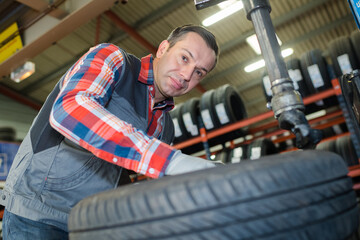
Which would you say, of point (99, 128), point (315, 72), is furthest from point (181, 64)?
point (315, 72)

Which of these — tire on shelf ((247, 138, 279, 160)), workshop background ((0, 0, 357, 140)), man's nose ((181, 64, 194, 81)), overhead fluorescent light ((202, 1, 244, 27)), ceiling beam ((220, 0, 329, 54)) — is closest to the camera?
man's nose ((181, 64, 194, 81))

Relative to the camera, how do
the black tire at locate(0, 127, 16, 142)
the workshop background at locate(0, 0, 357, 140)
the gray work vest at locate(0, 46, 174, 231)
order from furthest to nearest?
the workshop background at locate(0, 0, 357, 140) → the black tire at locate(0, 127, 16, 142) → the gray work vest at locate(0, 46, 174, 231)

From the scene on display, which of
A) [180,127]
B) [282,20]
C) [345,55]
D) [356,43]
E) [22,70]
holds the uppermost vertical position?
[282,20]

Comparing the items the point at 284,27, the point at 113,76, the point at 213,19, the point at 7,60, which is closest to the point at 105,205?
the point at 113,76

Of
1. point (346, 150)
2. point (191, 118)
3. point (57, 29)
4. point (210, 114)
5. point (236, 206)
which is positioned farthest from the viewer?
point (57, 29)

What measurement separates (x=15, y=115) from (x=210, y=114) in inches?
279

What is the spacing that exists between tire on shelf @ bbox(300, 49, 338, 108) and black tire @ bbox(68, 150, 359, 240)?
2798 mm

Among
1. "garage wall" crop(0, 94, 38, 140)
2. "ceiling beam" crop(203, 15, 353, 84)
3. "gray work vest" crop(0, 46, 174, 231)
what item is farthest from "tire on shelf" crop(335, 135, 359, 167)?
"garage wall" crop(0, 94, 38, 140)

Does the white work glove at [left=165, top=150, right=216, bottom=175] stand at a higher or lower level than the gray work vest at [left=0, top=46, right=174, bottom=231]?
lower

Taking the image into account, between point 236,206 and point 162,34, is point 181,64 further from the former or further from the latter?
point 162,34

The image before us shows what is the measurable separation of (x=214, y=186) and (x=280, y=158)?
143 millimetres

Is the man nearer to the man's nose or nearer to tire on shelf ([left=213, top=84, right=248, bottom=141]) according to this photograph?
the man's nose

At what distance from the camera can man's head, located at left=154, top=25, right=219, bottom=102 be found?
1.22m

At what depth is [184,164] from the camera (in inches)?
26.7
